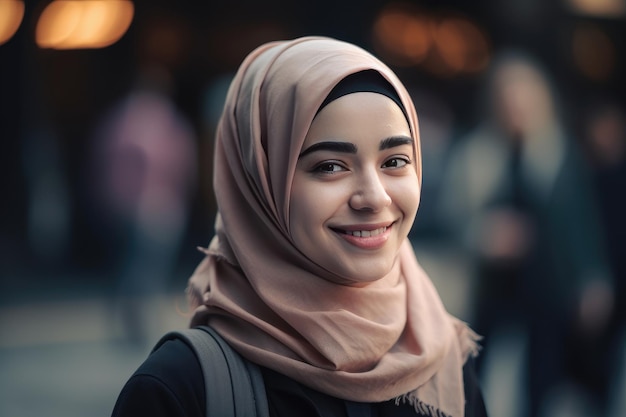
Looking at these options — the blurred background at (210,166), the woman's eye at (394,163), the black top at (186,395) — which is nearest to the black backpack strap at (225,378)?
the black top at (186,395)

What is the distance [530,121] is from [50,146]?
567 centimetres

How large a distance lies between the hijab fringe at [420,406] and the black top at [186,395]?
0.04 meters

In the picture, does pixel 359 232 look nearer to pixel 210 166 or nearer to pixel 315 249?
pixel 315 249

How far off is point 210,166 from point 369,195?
8.32m

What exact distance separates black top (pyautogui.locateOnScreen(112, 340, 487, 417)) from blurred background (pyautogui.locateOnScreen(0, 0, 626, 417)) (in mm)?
2738

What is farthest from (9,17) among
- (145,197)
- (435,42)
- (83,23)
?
(435,42)

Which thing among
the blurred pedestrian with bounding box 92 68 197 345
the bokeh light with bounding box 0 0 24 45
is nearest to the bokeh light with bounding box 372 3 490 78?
the blurred pedestrian with bounding box 92 68 197 345

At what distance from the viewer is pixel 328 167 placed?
83.8 inches

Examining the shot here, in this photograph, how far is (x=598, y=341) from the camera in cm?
527

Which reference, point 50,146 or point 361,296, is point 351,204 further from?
point 50,146

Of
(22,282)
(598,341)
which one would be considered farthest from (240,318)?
(22,282)

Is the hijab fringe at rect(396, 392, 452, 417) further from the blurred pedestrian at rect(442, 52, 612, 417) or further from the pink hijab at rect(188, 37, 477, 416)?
the blurred pedestrian at rect(442, 52, 612, 417)

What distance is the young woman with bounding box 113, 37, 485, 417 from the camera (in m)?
2.09

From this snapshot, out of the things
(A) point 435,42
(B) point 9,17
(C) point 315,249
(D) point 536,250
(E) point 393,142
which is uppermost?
(E) point 393,142
